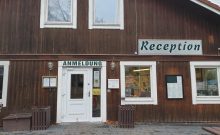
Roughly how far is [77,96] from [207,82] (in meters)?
5.52

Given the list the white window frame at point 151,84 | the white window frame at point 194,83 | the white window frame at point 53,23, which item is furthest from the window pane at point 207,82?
the white window frame at point 53,23

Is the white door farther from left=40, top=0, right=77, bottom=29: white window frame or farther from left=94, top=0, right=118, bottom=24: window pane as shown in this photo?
left=94, top=0, right=118, bottom=24: window pane

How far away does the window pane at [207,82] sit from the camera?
36.2 ft

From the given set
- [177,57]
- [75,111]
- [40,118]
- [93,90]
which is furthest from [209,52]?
[40,118]

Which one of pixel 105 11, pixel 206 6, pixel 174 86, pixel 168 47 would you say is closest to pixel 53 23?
pixel 105 11

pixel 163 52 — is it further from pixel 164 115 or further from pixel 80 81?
pixel 80 81

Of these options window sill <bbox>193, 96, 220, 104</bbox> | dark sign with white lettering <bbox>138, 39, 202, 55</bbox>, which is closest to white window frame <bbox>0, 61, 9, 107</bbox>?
dark sign with white lettering <bbox>138, 39, 202, 55</bbox>

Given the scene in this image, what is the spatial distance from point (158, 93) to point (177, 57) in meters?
1.72

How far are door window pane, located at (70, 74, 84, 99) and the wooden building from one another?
0.04 metres

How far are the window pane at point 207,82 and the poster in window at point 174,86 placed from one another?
32.1 inches

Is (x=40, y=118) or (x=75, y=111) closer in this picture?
(x=40, y=118)

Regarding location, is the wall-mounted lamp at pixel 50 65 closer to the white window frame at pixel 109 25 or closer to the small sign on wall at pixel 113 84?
the white window frame at pixel 109 25

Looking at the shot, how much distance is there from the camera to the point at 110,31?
1089cm

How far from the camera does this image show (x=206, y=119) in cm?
1072
